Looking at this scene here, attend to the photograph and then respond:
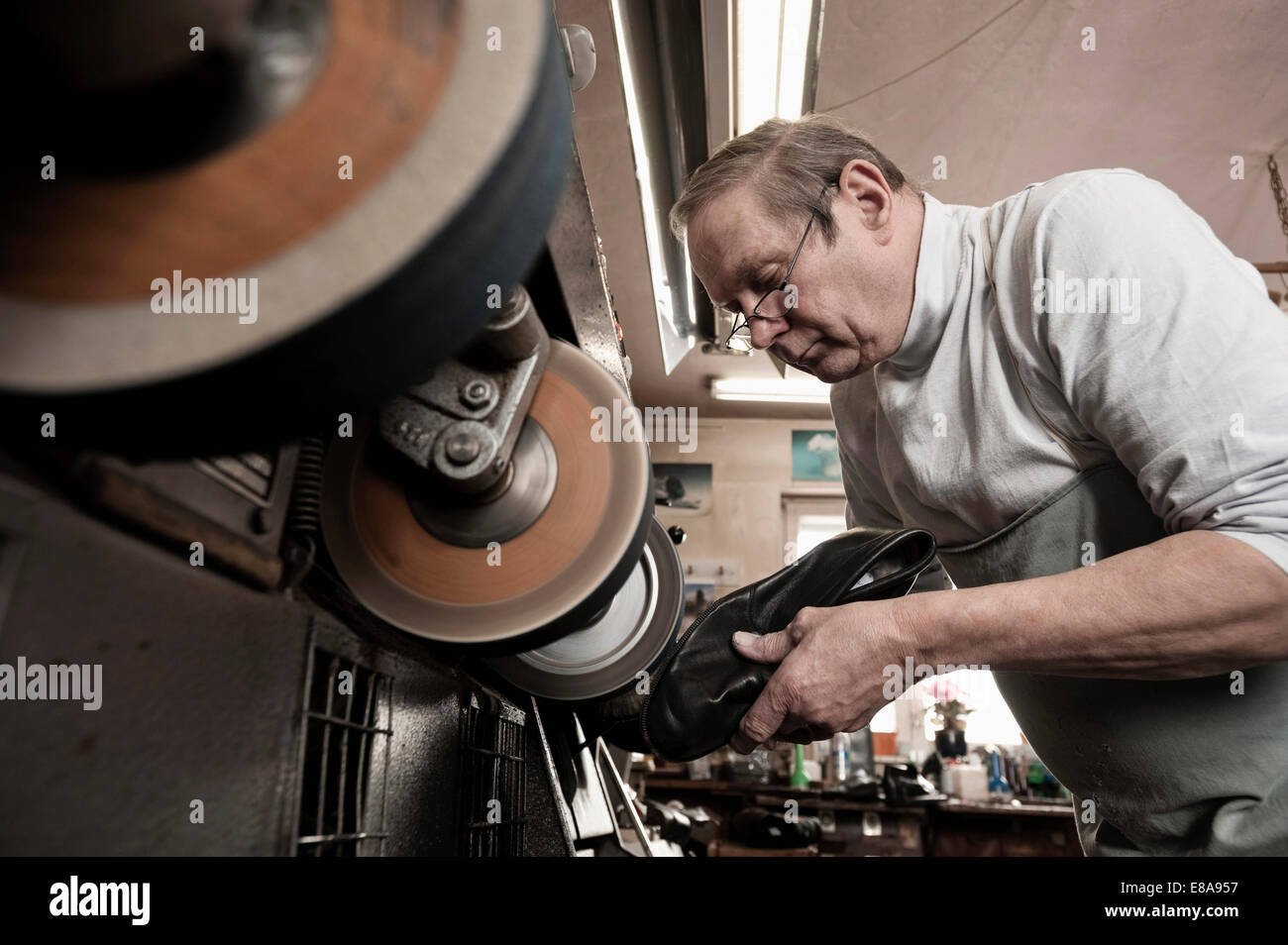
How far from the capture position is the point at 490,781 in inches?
35.7

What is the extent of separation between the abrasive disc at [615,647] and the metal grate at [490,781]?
94 mm

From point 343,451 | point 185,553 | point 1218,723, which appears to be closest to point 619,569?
point 343,451

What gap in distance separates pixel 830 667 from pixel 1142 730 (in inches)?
16.6

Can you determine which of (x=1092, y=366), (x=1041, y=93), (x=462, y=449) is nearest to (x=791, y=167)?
(x=1092, y=366)

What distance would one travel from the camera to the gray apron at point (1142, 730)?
3.08 ft

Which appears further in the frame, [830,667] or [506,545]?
[830,667]

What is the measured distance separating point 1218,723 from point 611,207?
3.32 meters

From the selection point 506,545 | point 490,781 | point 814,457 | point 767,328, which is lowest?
point 490,781

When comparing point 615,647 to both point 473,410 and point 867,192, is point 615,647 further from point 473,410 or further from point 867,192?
point 867,192

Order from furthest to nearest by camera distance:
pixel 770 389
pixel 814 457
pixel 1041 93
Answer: pixel 814 457 < pixel 770 389 < pixel 1041 93

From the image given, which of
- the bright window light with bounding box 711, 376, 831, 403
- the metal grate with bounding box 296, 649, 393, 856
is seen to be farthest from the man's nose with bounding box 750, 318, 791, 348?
the bright window light with bounding box 711, 376, 831, 403

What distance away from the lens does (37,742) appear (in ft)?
1.27

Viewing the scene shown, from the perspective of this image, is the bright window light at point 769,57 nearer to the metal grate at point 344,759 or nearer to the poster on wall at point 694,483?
the metal grate at point 344,759

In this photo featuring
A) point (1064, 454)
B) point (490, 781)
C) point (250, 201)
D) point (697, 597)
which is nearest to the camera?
point (250, 201)
